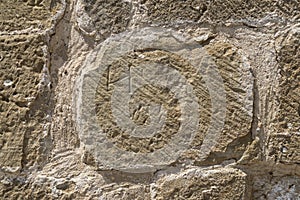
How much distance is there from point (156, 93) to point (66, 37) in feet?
0.71

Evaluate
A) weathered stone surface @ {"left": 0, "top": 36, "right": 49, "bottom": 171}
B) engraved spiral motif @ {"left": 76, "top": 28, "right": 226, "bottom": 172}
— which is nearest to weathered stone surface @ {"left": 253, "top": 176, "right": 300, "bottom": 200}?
engraved spiral motif @ {"left": 76, "top": 28, "right": 226, "bottom": 172}

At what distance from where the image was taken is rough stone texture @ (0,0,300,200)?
1.15 m

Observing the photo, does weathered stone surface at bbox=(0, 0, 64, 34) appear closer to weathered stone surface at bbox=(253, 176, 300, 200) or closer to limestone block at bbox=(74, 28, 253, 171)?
limestone block at bbox=(74, 28, 253, 171)

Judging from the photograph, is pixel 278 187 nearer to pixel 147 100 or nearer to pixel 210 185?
pixel 210 185


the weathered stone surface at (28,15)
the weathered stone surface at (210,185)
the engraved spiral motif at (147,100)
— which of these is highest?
the weathered stone surface at (28,15)

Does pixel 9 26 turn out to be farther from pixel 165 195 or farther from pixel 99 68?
pixel 165 195

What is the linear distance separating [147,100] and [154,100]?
13mm

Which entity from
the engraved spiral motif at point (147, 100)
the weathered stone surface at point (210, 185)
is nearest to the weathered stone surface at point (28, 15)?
the engraved spiral motif at point (147, 100)

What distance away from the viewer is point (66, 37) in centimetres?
122

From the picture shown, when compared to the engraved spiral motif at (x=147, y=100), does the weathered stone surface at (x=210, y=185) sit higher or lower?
lower

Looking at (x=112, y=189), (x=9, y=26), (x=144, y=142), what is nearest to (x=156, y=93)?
(x=144, y=142)

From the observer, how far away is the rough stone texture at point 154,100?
115cm

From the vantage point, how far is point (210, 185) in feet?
3.77

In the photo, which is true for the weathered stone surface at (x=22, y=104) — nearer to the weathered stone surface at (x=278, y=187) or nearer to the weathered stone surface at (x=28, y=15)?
the weathered stone surface at (x=28, y=15)
